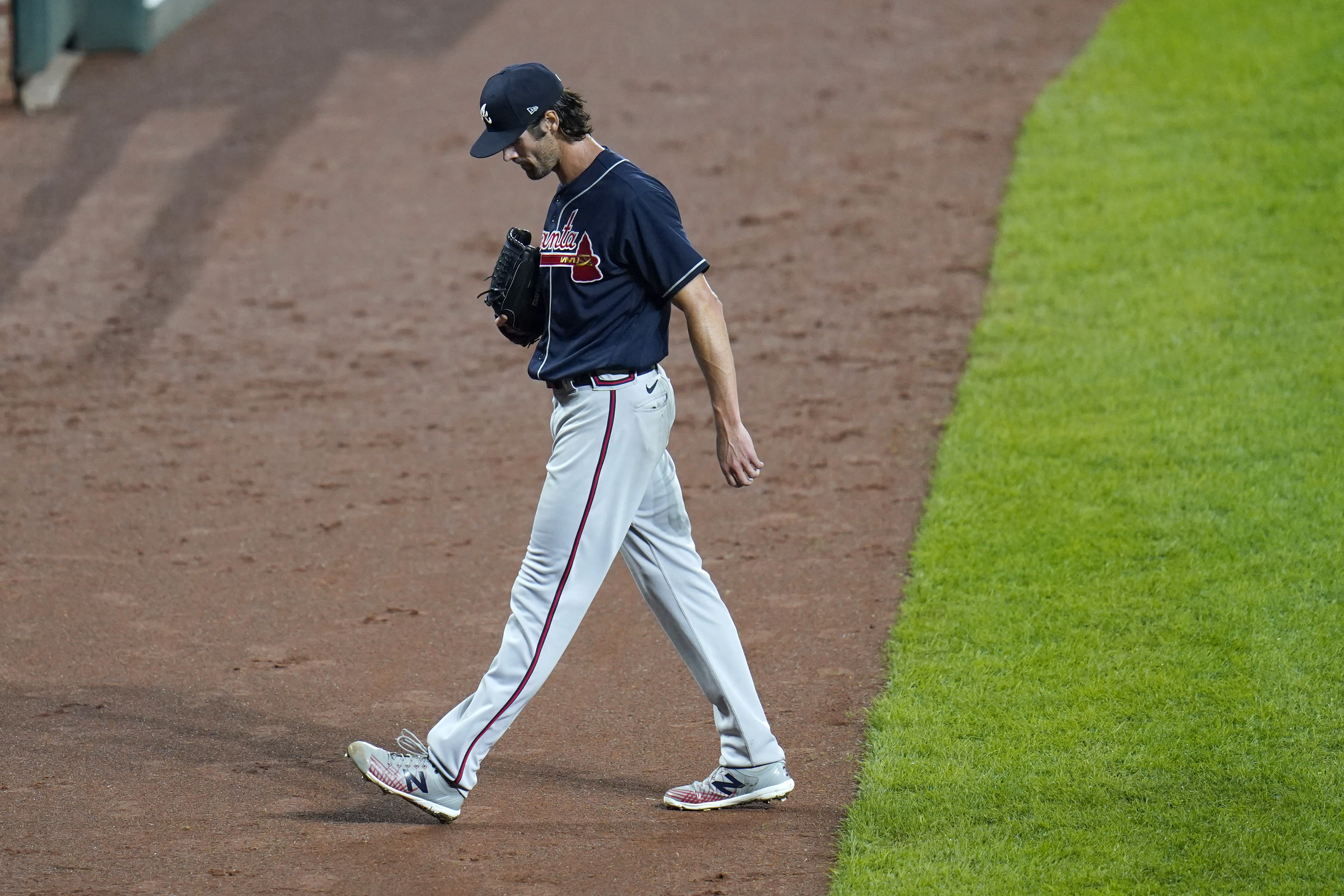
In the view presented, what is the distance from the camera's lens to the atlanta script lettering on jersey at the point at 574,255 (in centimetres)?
370

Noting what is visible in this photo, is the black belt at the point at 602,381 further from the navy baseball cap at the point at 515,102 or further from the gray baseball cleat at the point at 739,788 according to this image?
the gray baseball cleat at the point at 739,788

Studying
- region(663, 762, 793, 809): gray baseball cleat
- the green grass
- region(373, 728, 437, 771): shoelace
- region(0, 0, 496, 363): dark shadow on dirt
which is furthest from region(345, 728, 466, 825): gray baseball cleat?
region(0, 0, 496, 363): dark shadow on dirt

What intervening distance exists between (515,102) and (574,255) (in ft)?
1.31

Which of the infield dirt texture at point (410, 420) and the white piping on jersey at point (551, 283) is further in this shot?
the infield dirt texture at point (410, 420)

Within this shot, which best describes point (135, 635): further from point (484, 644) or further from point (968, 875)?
point (968, 875)

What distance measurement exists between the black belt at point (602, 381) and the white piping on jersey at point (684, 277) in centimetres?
22

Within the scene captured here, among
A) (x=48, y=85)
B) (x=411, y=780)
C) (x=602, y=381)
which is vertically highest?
(x=48, y=85)

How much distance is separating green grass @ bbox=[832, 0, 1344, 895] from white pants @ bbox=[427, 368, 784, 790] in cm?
55

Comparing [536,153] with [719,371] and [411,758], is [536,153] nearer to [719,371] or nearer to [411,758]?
[719,371]

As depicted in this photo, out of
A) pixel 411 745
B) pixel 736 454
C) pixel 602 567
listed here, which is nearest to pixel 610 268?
pixel 736 454

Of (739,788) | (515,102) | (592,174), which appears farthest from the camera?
(739,788)

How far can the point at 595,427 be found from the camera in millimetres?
3748

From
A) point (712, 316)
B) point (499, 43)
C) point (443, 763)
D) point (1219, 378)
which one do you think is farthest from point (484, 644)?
point (499, 43)

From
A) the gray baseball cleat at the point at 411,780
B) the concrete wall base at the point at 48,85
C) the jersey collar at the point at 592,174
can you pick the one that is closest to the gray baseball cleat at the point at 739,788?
the gray baseball cleat at the point at 411,780
